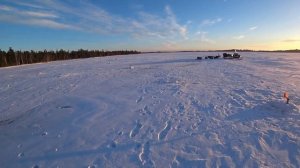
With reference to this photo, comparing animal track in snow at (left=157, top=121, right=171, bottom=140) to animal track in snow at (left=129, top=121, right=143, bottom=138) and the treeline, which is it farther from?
the treeline

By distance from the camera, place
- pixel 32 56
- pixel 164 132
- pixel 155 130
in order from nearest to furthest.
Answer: pixel 164 132
pixel 155 130
pixel 32 56

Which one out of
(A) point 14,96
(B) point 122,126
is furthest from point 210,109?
(A) point 14,96

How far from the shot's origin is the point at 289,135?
19.4 ft

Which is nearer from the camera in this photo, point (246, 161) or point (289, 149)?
point (246, 161)

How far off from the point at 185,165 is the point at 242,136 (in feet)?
6.85

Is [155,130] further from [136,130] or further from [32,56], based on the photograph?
[32,56]

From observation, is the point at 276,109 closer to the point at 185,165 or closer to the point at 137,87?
the point at 185,165

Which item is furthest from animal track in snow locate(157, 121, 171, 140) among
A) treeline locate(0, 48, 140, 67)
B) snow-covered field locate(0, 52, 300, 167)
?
treeline locate(0, 48, 140, 67)

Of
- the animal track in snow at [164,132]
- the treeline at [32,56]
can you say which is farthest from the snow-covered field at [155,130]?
the treeline at [32,56]

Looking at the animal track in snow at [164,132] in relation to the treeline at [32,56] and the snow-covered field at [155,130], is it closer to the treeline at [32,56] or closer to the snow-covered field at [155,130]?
the snow-covered field at [155,130]

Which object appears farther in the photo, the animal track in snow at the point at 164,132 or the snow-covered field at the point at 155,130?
the animal track in snow at the point at 164,132

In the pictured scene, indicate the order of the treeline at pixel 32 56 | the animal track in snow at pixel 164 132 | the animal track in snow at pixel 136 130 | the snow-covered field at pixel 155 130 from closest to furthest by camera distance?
1. the snow-covered field at pixel 155 130
2. the animal track in snow at pixel 164 132
3. the animal track in snow at pixel 136 130
4. the treeline at pixel 32 56

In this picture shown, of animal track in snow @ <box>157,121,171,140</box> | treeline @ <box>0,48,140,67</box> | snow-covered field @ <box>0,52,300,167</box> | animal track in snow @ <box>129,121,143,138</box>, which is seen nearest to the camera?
snow-covered field @ <box>0,52,300,167</box>

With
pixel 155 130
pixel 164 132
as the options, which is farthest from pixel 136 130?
pixel 164 132
